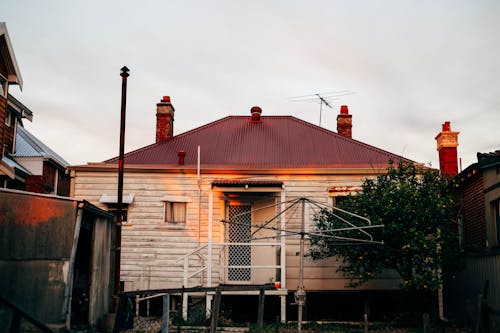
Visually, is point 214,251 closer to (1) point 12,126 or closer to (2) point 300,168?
(2) point 300,168

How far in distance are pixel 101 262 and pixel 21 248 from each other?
107 inches

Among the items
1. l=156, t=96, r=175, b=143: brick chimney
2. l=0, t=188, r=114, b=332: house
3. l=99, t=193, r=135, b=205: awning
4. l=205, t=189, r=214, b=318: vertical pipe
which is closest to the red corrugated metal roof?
l=156, t=96, r=175, b=143: brick chimney

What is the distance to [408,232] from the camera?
1455 cm

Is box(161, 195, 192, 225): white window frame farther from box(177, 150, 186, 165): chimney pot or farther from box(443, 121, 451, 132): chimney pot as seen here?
box(443, 121, 451, 132): chimney pot

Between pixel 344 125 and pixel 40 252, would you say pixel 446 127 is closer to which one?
pixel 344 125

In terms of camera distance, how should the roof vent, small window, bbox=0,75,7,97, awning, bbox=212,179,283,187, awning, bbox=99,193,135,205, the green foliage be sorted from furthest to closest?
the roof vent < awning, bbox=99,193,135,205 < small window, bbox=0,75,7,97 < awning, bbox=212,179,283,187 < the green foliage

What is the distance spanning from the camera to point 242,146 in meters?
20.3

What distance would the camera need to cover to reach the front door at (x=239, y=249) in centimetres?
1823

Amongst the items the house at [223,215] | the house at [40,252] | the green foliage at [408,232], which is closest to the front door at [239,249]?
the house at [223,215]

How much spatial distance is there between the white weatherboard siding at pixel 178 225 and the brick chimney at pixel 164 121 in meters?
3.07

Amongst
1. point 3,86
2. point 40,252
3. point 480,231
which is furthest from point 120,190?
point 480,231

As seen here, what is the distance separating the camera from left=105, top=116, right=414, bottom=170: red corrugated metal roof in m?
19.1

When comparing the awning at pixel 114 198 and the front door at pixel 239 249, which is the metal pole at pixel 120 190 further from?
the front door at pixel 239 249

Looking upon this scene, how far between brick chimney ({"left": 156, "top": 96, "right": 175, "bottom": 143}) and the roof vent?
3.16 m
